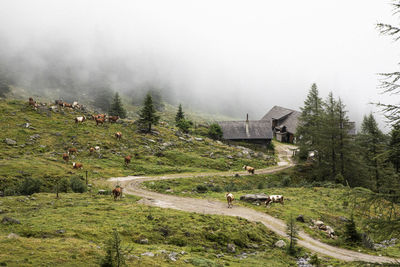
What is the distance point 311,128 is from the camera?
53938 millimetres

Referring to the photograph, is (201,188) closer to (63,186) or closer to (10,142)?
(63,186)

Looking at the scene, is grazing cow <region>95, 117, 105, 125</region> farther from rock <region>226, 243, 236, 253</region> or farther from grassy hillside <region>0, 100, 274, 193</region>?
rock <region>226, 243, 236, 253</region>

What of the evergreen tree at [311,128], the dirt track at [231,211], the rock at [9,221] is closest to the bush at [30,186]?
the dirt track at [231,211]

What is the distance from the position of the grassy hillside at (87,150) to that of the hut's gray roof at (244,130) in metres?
20.7

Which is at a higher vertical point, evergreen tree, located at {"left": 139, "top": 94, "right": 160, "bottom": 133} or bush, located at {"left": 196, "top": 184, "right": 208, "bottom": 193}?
evergreen tree, located at {"left": 139, "top": 94, "right": 160, "bottom": 133}

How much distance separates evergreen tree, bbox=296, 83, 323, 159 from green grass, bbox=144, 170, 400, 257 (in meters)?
11.5

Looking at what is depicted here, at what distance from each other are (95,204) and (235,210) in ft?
44.5

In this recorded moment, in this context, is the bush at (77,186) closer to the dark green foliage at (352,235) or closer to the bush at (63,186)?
the bush at (63,186)

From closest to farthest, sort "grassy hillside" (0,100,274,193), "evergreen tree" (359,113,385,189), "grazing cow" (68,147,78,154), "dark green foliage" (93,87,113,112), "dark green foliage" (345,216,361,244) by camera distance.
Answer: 1. "dark green foliage" (345,216,361,244)
2. "grassy hillside" (0,100,274,193)
3. "grazing cow" (68,147,78,154)
4. "evergreen tree" (359,113,385,189)
5. "dark green foliage" (93,87,113,112)

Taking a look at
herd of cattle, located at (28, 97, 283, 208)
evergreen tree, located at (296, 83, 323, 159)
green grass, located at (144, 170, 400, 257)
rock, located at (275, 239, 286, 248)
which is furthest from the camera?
evergreen tree, located at (296, 83, 323, 159)

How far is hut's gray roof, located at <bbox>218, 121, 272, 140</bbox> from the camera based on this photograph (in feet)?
276

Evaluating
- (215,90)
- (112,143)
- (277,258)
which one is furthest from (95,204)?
(215,90)

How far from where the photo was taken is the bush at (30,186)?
25.6 meters

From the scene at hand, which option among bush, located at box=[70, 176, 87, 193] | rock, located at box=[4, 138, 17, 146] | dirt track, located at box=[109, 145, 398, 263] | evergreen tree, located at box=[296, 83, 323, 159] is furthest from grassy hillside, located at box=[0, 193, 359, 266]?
evergreen tree, located at box=[296, 83, 323, 159]
